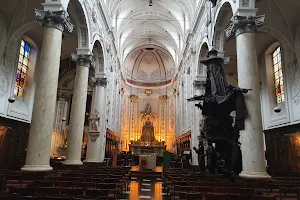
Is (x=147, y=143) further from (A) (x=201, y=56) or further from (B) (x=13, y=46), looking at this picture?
(B) (x=13, y=46)

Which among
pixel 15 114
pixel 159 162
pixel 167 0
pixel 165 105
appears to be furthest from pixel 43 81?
pixel 165 105

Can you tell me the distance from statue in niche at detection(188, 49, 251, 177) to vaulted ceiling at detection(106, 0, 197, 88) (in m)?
11.7

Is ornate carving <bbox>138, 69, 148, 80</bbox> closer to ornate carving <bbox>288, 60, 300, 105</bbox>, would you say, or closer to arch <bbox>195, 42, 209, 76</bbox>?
arch <bbox>195, 42, 209, 76</bbox>

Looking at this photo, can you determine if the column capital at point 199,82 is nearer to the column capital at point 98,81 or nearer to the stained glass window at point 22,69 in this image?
the column capital at point 98,81

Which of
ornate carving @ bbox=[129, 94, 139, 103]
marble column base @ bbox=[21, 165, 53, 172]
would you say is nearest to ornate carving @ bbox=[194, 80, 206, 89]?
marble column base @ bbox=[21, 165, 53, 172]

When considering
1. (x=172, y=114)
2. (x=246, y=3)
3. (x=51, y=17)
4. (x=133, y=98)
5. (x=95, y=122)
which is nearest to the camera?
(x=51, y=17)

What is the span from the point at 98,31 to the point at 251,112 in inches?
455

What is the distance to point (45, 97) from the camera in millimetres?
8883

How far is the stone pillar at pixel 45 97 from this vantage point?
8.43 metres

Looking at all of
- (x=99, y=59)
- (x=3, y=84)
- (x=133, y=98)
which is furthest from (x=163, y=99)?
(x=3, y=84)

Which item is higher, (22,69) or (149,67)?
(149,67)

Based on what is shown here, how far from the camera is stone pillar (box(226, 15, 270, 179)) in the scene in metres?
8.41

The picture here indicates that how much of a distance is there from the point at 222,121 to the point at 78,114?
25.3 ft

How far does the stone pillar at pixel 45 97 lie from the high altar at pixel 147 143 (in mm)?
23453
